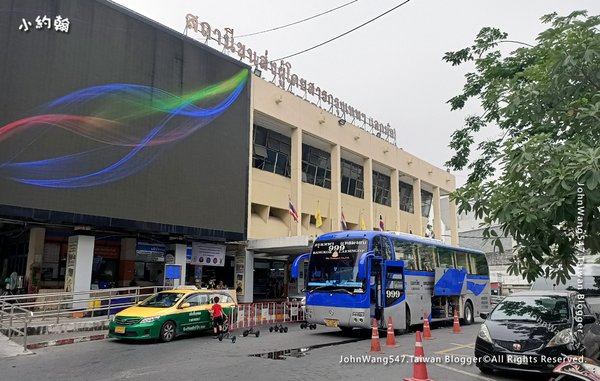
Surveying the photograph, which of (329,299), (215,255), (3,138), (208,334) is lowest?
(208,334)

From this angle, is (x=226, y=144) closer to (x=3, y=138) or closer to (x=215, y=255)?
(x=215, y=255)

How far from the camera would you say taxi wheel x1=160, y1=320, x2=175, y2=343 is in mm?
14398

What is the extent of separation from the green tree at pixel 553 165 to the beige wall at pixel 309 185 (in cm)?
2148

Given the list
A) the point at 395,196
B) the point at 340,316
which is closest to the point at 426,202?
the point at 395,196

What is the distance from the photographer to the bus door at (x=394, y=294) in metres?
15.8

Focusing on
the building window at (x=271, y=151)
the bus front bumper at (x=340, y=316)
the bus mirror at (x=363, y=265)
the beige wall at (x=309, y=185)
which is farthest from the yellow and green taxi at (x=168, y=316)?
the building window at (x=271, y=151)

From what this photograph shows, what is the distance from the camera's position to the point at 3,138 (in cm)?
1750

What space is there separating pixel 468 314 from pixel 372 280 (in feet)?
28.6

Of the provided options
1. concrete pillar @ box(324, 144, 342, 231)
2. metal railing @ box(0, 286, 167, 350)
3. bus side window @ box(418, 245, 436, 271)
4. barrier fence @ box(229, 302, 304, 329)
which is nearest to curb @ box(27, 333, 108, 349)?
metal railing @ box(0, 286, 167, 350)

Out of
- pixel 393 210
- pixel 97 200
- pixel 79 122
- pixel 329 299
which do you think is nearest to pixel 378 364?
pixel 329 299

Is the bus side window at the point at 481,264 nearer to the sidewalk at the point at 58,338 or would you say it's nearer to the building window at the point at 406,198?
the sidewalk at the point at 58,338

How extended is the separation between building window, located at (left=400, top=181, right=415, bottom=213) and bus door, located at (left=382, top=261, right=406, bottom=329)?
30.2m

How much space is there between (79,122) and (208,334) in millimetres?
10215

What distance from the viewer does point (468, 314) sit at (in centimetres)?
2172
